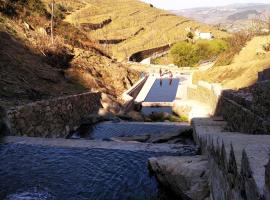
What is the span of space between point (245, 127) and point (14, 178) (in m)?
6.48

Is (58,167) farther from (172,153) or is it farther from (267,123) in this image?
(267,123)

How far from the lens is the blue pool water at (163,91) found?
33.6 m

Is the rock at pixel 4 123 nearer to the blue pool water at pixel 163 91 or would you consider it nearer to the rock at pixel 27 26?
the rock at pixel 27 26

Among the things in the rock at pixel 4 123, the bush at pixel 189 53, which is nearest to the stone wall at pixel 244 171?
the rock at pixel 4 123

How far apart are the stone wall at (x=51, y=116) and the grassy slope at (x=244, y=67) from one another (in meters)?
8.44

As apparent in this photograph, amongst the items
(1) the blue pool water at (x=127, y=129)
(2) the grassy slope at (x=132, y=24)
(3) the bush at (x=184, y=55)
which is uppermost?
(2) the grassy slope at (x=132, y=24)

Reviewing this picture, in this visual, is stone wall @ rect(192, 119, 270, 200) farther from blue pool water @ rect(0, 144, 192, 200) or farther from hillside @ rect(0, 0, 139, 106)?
hillside @ rect(0, 0, 139, 106)

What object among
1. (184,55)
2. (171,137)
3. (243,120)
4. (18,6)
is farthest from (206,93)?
(184,55)

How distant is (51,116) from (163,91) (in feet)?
77.5

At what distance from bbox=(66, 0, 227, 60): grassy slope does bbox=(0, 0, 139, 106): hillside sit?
5214 cm

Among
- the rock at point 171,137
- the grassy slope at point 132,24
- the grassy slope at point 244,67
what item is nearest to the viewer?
the rock at point 171,137

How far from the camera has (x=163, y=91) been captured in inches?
1517

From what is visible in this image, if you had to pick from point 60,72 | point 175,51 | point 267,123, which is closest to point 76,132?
point 60,72

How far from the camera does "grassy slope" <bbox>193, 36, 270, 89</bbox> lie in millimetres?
20500
